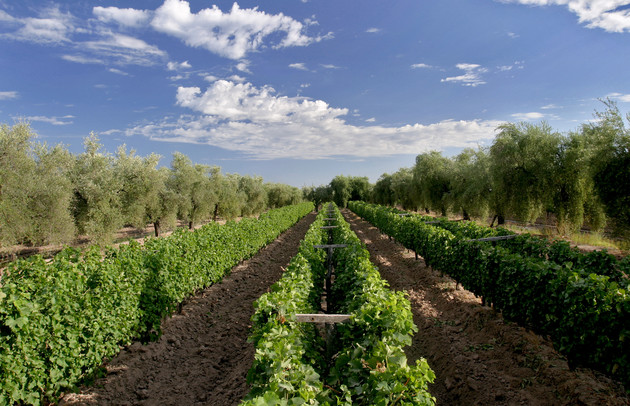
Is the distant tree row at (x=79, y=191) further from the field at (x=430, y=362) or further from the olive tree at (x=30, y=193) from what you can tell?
the field at (x=430, y=362)

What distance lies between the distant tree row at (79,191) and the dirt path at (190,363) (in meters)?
13.4

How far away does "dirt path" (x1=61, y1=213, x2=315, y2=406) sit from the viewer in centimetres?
595

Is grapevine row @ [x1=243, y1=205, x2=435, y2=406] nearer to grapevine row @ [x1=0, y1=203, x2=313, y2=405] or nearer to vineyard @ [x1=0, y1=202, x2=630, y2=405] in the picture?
Result: vineyard @ [x1=0, y1=202, x2=630, y2=405]

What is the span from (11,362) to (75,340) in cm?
93

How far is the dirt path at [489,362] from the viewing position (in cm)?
558

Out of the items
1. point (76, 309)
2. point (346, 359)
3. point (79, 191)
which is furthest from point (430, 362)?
point (79, 191)

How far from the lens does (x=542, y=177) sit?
1969cm

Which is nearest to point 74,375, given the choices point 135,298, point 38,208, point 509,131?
point 135,298

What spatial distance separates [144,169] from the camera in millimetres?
24984

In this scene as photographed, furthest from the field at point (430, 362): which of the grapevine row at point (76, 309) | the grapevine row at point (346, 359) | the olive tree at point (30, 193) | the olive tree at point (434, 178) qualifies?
the olive tree at point (434, 178)

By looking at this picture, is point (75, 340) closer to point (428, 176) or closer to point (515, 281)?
point (515, 281)

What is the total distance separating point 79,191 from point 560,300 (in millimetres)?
25833

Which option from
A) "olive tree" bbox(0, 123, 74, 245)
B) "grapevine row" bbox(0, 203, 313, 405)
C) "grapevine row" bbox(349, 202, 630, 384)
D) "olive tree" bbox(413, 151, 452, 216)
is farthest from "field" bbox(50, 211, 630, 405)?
"olive tree" bbox(413, 151, 452, 216)

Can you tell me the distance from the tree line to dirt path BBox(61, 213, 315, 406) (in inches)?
677
